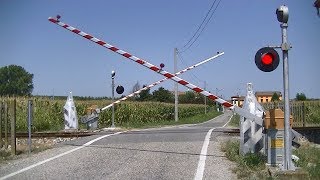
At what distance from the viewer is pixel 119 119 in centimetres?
3462

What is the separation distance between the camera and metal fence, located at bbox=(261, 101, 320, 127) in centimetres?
2684

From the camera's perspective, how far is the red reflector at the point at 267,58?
326 inches

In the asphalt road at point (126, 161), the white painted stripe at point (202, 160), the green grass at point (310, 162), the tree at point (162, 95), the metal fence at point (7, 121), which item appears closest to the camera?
the green grass at point (310, 162)

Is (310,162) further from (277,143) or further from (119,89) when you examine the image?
(119,89)

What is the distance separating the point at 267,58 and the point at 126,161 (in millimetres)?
3912

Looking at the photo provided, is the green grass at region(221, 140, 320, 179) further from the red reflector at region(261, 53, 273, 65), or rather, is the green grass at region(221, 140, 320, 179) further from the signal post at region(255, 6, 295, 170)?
the red reflector at region(261, 53, 273, 65)

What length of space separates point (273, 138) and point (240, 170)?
2.87ft

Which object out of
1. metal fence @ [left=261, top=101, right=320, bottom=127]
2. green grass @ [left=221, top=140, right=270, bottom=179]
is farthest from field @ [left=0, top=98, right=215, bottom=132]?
green grass @ [left=221, top=140, right=270, bottom=179]

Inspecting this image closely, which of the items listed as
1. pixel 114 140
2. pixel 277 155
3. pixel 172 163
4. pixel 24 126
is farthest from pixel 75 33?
pixel 24 126

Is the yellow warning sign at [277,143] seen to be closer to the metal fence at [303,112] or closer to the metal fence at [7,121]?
the metal fence at [7,121]

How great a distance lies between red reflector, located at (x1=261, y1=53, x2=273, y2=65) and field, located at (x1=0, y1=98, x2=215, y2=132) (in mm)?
16705

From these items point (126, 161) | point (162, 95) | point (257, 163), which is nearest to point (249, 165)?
point (257, 163)

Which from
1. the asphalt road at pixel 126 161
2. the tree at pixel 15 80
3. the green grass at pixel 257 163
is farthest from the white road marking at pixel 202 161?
the tree at pixel 15 80

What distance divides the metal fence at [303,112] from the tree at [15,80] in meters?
76.1
